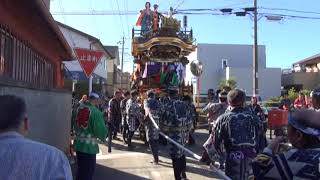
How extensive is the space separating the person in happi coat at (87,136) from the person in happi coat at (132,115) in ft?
27.9

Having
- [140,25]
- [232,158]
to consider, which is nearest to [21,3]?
[232,158]

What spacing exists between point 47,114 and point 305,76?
175ft

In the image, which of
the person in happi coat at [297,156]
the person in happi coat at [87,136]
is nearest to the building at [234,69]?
the person in happi coat at [87,136]

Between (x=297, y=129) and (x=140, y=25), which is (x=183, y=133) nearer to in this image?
(x=297, y=129)

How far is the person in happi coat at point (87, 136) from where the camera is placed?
9.24 m

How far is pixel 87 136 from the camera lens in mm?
9344

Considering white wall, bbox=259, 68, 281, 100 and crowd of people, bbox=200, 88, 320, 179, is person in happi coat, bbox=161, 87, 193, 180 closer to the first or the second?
crowd of people, bbox=200, 88, 320, 179

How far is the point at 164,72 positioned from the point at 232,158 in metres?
15.1

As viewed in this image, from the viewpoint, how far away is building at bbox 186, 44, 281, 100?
5953 centimetres

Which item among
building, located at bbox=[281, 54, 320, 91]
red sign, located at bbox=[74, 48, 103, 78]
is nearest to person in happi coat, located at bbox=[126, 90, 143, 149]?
red sign, located at bbox=[74, 48, 103, 78]

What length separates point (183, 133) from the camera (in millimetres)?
11383

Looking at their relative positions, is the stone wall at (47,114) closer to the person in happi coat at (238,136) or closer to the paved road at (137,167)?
the paved road at (137,167)

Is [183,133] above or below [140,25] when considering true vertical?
below

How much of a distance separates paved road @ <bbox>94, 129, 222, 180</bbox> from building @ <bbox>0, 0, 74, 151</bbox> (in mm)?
1226
